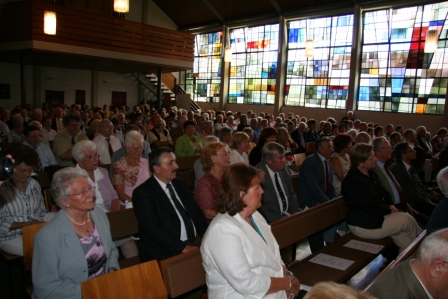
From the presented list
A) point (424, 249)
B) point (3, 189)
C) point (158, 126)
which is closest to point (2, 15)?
point (158, 126)

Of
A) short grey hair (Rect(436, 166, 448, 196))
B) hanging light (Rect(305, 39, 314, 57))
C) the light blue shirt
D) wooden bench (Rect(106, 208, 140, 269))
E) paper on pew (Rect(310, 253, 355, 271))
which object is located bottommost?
paper on pew (Rect(310, 253, 355, 271))

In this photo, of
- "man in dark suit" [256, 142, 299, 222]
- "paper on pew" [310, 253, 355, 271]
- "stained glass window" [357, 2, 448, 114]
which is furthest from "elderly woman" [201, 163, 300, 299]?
"stained glass window" [357, 2, 448, 114]

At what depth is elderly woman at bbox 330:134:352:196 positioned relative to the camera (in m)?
5.05

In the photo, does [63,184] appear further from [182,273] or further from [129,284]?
[182,273]

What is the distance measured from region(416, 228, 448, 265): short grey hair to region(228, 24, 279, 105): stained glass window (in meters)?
17.5

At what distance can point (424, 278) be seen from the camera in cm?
191

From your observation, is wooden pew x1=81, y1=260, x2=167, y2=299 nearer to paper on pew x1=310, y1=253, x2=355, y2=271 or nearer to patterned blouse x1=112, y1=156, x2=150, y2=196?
paper on pew x1=310, y1=253, x2=355, y2=271

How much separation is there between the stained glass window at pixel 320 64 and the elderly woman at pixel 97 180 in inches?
561

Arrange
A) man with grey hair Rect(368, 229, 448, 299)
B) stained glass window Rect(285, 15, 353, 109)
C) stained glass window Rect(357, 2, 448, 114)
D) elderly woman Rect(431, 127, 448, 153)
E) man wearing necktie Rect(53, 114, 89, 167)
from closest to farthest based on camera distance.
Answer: man with grey hair Rect(368, 229, 448, 299), man wearing necktie Rect(53, 114, 89, 167), elderly woman Rect(431, 127, 448, 153), stained glass window Rect(357, 2, 448, 114), stained glass window Rect(285, 15, 353, 109)

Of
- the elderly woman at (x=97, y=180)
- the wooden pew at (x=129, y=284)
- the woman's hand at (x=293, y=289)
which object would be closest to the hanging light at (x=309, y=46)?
the elderly woman at (x=97, y=180)

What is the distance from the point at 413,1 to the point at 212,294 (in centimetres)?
1494

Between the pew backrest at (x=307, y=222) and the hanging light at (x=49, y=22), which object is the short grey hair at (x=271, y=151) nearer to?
the pew backrest at (x=307, y=222)

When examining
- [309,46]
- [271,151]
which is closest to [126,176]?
[271,151]

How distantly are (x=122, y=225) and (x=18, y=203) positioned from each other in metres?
0.92
